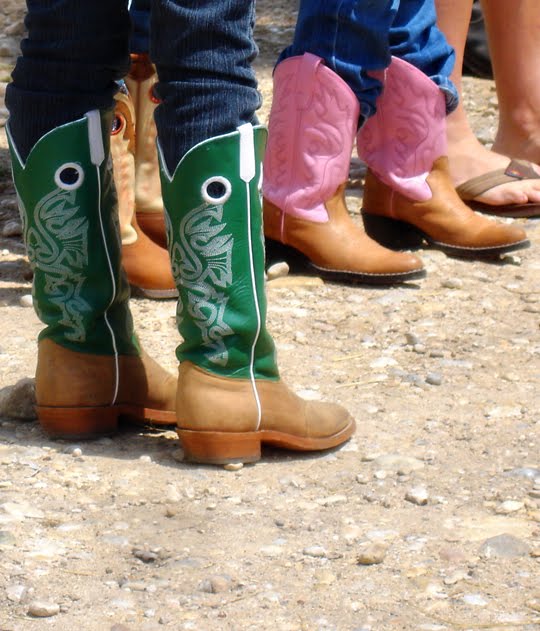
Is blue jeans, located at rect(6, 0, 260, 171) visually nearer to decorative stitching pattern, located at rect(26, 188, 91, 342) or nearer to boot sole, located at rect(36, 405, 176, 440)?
decorative stitching pattern, located at rect(26, 188, 91, 342)

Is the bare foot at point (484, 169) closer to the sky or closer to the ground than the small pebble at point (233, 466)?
closer to the sky

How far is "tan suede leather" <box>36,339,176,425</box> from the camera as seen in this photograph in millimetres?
1765

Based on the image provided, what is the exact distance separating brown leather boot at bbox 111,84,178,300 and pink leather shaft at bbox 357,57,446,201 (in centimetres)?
59

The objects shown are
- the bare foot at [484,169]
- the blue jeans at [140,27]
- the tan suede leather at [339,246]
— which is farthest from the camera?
the bare foot at [484,169]

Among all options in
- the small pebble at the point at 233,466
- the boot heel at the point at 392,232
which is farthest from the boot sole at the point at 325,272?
the small pebble at the point at 233,466

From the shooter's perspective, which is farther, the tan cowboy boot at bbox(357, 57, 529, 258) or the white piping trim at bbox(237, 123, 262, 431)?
the tan cowboy boot at bbox(357, 57, 529, 258)

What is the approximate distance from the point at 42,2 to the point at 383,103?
4.15 feet

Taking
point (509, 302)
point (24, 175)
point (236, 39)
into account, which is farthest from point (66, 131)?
point (509, 302)

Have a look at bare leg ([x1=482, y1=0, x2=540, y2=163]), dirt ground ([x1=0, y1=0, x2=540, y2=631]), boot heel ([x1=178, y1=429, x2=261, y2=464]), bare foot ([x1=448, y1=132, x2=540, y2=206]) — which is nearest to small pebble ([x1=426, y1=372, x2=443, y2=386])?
dirt ground ([x1=0, y1=0, x2=540, y2=631])

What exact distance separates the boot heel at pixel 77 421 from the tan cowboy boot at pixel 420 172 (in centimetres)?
119

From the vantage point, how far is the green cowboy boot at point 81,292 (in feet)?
5.57

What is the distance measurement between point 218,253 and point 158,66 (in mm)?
258

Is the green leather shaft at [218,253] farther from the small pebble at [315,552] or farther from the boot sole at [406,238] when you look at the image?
the boot sole at [406,238]

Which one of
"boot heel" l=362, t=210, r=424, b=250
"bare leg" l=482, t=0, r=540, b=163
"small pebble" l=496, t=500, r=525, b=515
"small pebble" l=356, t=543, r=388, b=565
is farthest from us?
"bare leg" l=482, t=0, r=540, b=163
